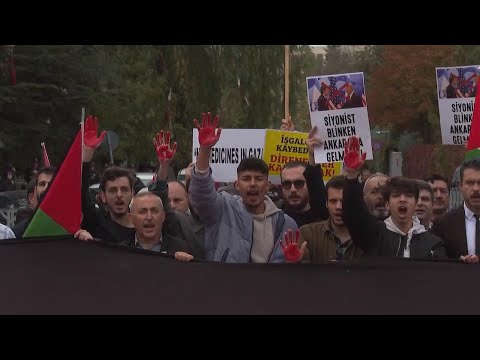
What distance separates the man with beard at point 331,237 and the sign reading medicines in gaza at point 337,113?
1501 millimetres

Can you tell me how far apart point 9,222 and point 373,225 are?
1032 cm

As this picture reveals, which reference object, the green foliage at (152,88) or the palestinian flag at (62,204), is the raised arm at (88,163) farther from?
the green foliage at (152,88)

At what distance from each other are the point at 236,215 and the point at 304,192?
3.61 ft

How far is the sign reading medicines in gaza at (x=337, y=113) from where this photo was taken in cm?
746

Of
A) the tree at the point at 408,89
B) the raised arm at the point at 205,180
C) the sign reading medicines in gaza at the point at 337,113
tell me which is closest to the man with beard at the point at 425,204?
the sign reading medicines in gaza at the point at 337,113

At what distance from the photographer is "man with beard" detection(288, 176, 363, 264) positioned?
5410 mm

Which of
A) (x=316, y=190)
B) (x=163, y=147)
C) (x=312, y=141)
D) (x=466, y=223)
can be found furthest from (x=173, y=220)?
(x=312, y=141)

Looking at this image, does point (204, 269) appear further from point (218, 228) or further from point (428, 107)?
point (428, 107)

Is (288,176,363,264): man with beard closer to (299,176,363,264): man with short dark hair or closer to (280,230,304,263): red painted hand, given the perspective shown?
(299,176,363,264): man with short dark hair

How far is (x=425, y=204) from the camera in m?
6.57

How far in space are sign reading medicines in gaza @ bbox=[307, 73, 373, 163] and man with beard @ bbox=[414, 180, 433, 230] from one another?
3.00 ft

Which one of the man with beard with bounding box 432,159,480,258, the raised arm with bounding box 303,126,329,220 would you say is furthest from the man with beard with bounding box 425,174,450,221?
the man with beard with bounding box 432,159,480,258

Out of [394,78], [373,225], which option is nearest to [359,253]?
[373,225]

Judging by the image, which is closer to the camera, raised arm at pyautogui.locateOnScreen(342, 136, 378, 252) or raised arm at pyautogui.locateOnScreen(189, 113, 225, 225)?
raised arm at pyautogui.locateOnScreen(342, 136, 378, 252)
